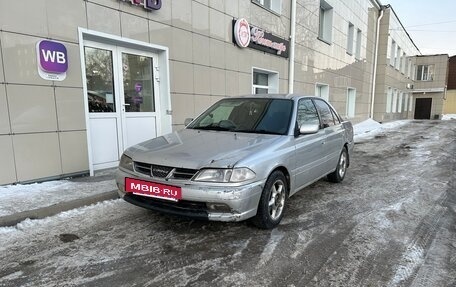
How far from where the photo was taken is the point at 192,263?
290 cm

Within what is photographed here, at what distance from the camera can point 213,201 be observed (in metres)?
3.06

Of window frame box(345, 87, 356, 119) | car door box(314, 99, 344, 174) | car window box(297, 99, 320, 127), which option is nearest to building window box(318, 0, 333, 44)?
window frame box(345, 87, 356, 119)

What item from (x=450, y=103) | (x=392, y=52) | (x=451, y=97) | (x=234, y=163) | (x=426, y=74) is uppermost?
(x=392, y=52)

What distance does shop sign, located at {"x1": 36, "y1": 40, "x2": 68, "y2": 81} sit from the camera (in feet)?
16.0

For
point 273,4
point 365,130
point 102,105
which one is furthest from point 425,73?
point 102,105

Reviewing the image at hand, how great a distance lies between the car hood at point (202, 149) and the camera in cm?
319

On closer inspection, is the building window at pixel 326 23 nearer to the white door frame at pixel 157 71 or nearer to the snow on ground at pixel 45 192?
the white door frame at pixel 157 71

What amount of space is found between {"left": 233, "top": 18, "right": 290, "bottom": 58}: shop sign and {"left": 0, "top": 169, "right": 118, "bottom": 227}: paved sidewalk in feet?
18.4

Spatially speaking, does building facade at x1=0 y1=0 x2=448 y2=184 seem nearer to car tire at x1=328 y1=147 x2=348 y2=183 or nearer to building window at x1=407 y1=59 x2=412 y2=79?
car tire at x1=328 y1=147 x2=348 y2=183

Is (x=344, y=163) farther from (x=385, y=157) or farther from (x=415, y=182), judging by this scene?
(x=385, y=157)

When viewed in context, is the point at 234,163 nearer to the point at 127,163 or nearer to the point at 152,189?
the point at 152,189

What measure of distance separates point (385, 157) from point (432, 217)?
5.04 meters

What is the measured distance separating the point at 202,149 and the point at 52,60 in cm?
320

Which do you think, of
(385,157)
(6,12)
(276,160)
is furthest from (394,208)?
(6,12)
